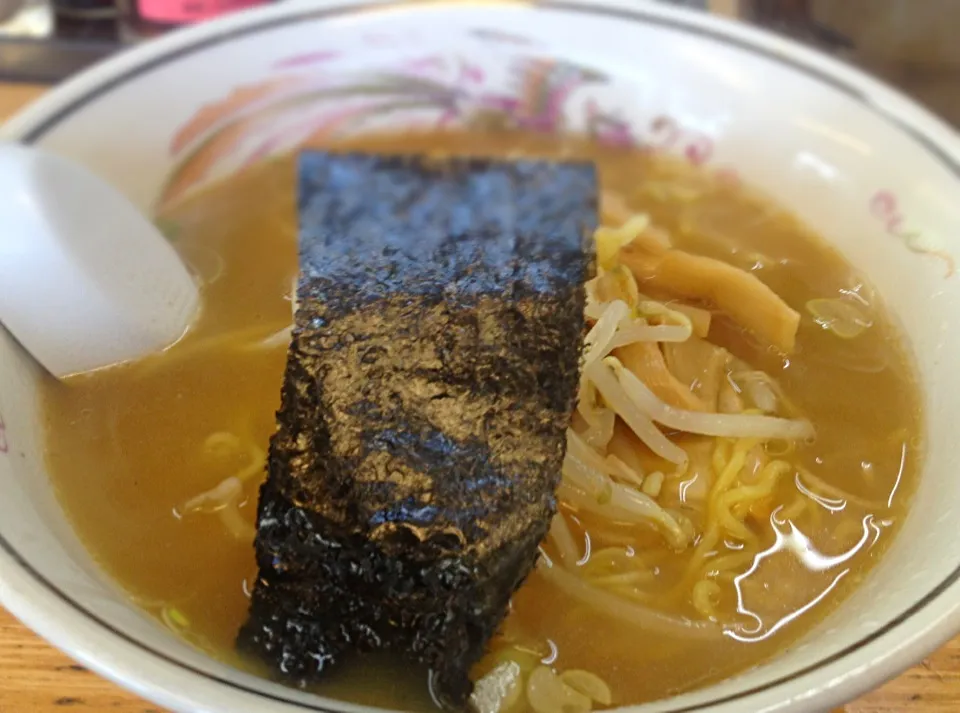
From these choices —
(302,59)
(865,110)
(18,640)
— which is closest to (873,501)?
(865,110)

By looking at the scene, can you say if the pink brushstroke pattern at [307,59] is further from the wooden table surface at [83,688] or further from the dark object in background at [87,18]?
the wooden table surface at [83,688]

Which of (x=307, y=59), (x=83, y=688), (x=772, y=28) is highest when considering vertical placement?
(x=772, y=28)

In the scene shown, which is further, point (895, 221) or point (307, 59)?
point (307, 59)

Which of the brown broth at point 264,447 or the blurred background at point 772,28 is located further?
the blurred background at point 772,28

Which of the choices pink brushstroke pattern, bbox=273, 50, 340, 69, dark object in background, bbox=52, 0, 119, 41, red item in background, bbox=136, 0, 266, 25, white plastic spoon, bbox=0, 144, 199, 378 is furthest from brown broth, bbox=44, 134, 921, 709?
dark object in background, bbox=52, 0, 119, 41

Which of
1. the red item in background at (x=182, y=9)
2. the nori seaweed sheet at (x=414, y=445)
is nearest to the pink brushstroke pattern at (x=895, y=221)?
the nori seaweed sheet at (x=414, y=445)

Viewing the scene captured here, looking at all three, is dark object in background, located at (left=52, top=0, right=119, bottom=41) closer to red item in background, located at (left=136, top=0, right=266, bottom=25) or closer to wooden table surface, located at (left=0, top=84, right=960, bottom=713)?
red item in background, located at (left=136, top=0, right=266, bottom=25)

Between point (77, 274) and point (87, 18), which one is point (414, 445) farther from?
point (87, 18)

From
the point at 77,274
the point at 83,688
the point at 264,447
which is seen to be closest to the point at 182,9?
the point at 77,274
